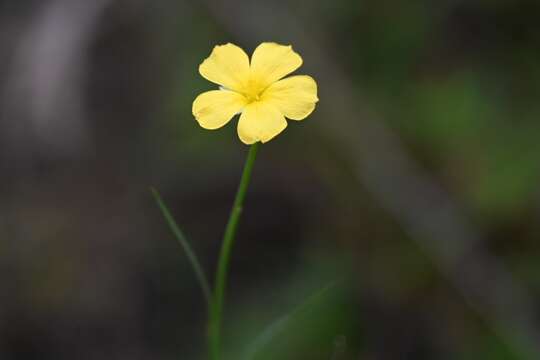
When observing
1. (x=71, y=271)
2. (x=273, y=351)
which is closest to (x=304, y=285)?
(x=273, y=351)

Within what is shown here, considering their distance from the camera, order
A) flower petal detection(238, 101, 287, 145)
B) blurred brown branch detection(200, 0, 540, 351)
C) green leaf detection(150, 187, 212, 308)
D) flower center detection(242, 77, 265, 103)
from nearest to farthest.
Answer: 1. flower petal detection(238, 101, 287, 145)
2. green leaf detection(150, 187, 212, 308)
3. flower center detection(242, 77, 265, 103)
4. blurred brown branch detection(200, 0, 540, 351)

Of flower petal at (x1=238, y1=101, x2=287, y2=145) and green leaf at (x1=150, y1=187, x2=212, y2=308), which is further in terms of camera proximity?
green leaf at (x1=150, y1=187, x2=212, y2=308)

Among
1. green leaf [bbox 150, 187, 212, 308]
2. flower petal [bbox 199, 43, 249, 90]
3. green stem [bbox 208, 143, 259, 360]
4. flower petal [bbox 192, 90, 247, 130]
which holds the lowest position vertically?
green stem [bbox 208, 143, 259, 360]

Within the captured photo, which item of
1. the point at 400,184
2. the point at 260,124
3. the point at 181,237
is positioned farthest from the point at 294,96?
the point at 400,184

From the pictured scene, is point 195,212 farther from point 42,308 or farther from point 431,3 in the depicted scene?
point 431,3

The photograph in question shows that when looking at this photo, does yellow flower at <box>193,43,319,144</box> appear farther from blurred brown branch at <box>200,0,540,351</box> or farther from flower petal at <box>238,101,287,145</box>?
blurred brown branch at <box>200,0,540,351</box>

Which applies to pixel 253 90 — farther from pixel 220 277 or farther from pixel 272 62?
pixel 220 277

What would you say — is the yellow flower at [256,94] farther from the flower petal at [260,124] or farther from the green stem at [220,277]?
the green stem at [220,277]

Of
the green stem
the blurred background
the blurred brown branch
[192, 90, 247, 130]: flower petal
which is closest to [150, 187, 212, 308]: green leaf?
the green stem
